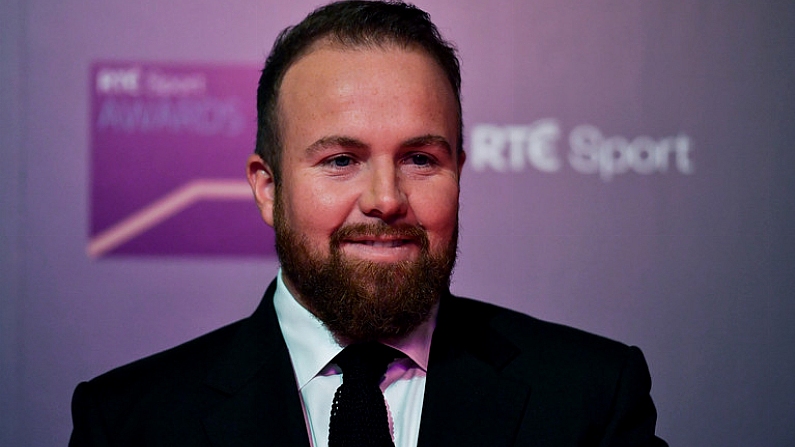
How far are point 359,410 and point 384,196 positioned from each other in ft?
1.32

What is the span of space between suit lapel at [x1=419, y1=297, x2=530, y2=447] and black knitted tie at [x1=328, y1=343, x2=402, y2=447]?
9cm

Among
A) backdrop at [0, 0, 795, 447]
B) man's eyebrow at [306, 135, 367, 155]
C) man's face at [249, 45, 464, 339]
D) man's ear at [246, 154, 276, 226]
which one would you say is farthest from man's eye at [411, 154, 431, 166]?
backdrop at [0, 0, 795, 447]

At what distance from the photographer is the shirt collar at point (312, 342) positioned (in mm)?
1738

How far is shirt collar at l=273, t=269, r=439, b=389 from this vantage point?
5.70ft

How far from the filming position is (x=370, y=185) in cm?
163

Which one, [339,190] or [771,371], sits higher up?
[339,190]

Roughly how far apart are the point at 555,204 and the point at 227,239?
1007mm

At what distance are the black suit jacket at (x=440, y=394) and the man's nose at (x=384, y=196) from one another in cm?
34

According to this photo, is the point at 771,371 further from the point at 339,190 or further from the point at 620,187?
the point at 339,190

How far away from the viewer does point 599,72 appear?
8.87 feet

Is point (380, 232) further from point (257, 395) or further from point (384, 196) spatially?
point (257, 395)

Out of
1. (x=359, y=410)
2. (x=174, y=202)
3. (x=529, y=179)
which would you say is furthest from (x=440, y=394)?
(x=174, y=202)

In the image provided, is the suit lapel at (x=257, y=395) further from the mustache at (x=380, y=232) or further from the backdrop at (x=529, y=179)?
the backdrop at (x=529, y=179)

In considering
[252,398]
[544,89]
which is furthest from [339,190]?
[544,89]
